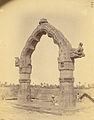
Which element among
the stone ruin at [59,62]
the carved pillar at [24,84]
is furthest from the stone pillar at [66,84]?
the carved pillar at [24,84]

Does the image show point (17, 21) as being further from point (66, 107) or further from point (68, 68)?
point (66, 107)

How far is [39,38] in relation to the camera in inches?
73.2

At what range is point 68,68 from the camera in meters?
1.72

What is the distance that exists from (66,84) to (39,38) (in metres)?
0.36

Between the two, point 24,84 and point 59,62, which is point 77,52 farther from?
point 24,84

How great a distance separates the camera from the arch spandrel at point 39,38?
1729mm

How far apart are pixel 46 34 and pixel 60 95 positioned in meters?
0.39

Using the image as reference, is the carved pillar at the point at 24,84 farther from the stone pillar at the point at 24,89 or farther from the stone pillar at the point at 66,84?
the stone pillar at the point at 66,84

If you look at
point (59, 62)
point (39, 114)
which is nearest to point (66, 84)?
Result: point (59, 62)

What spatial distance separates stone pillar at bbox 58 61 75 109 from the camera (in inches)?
65.7

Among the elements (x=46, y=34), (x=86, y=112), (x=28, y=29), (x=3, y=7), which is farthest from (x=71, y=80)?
(x=3, y=7)

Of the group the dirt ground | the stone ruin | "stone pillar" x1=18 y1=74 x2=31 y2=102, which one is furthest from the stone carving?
"stone pillar" x1=18 y1=74 x2=31 y2=102

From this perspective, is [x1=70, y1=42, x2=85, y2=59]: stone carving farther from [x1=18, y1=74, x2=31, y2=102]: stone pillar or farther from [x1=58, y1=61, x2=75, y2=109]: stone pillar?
[x1=18, y1=74, x2=31, y2=102]: stone pillar

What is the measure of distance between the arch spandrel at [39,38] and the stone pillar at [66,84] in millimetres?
43
